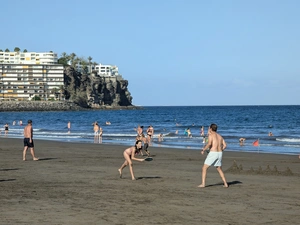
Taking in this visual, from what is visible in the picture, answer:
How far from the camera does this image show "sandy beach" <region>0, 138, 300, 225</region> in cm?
1010

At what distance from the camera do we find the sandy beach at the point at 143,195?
10.1 m

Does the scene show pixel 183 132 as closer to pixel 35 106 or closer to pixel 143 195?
pixel 143 195

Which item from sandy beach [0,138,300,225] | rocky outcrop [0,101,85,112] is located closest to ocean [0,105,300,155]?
sandy beach [0,138,300,225]

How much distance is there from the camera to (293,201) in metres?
12.1

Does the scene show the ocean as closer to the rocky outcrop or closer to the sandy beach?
the sandy beach

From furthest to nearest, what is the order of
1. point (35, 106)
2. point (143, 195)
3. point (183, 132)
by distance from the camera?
point (35, 106) < point (183, 132) < point (143, 195)

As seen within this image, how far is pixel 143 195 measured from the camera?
42.0ft

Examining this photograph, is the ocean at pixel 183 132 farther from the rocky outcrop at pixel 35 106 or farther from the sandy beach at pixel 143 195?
the rocky outcrop at pixel 35 106

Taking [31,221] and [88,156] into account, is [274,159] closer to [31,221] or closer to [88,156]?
[88,156]

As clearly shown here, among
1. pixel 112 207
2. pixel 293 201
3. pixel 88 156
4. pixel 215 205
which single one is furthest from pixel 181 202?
pixel 88 156

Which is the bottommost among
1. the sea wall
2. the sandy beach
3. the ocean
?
the ocean

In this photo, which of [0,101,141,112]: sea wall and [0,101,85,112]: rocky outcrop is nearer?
[0,101,141,112]: sea wall

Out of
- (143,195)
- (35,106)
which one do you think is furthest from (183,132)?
(35,106)

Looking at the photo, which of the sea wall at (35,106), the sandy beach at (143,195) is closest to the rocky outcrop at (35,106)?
the sea wall at (35,106)
